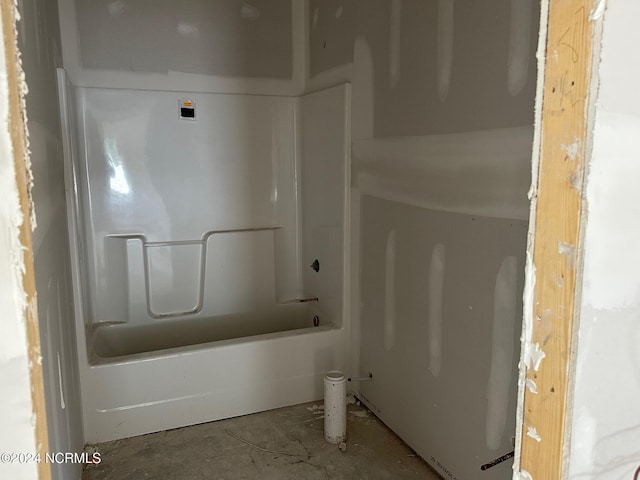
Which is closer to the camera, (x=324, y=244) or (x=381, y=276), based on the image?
(x=381, y=276)

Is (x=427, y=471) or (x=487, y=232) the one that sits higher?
(x=487, y=232)

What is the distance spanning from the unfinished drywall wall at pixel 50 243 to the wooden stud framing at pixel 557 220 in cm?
99

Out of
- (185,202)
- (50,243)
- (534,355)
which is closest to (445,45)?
(534,355)

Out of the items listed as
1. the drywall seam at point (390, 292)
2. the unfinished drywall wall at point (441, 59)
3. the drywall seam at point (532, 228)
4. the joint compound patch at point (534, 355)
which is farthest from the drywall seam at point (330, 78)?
the joint compound patch at point (534, 355)

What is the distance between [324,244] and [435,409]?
1228mm

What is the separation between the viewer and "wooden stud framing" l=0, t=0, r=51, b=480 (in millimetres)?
602

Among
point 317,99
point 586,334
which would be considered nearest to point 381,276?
point 317,99

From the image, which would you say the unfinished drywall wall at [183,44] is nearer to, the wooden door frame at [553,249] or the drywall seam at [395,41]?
the drywall seam at [395,41]

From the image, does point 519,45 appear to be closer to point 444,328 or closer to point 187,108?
point 444,328

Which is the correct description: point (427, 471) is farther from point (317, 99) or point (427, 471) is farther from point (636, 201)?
point (317, 99)

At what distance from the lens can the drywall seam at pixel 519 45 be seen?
1541 millimetres

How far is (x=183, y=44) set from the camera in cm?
293

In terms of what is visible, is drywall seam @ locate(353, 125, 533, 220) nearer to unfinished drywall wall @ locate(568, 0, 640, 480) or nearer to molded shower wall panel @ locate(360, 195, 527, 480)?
molded shower wall panel @ locate(360, 195, 527, 480)

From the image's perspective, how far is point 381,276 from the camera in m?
2.44
